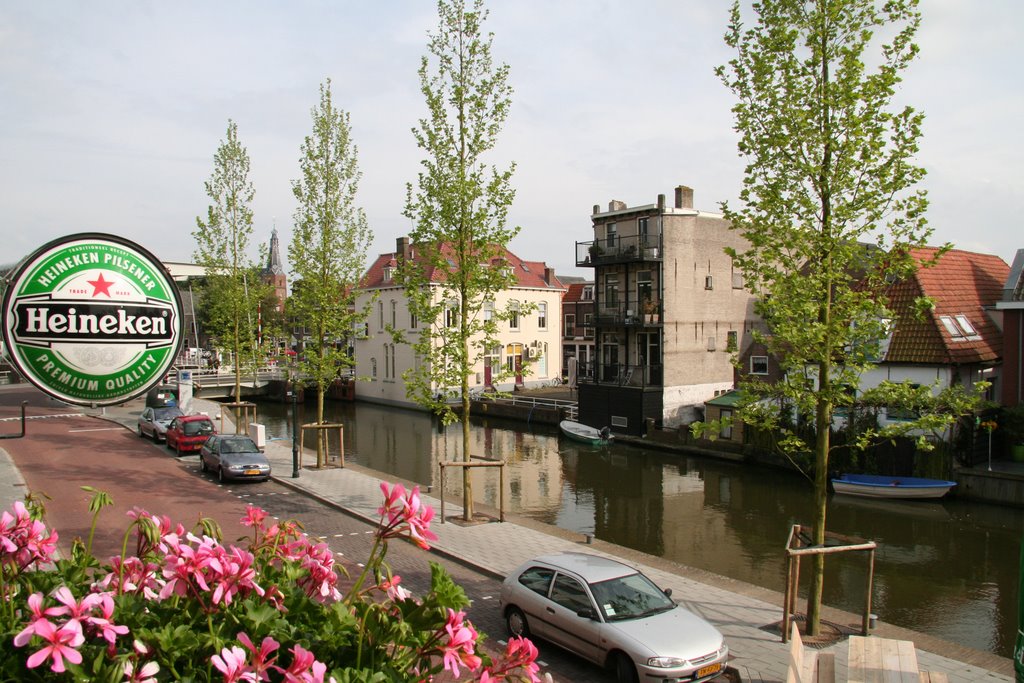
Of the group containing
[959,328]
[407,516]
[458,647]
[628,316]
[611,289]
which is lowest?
[458,647]

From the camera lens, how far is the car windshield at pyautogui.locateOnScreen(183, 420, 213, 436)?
26.5 m

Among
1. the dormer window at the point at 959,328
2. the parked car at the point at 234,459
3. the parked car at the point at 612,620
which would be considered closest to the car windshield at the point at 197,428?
the parked car at the point at 234,459

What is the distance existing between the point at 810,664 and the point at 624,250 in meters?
31.0

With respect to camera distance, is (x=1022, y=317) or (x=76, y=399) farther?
(x=1022, y=317)

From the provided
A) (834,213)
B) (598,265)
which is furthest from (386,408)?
(834,213)

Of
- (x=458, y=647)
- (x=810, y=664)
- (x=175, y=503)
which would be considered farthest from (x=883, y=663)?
(x=175, y=503)

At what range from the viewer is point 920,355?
26.5m

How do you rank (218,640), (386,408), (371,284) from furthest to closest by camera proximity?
(371,284)
(386,408)
(218,640)

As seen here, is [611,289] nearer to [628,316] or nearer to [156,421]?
[628,316]

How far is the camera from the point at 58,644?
257 centimetres

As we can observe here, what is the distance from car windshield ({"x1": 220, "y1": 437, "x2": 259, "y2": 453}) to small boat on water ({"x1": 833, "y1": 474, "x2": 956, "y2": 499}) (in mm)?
Answer: 19526

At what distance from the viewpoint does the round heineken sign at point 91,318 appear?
3277 millimetres

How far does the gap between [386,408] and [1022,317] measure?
37.9 metres

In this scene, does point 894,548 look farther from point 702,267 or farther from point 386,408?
point 386,408
